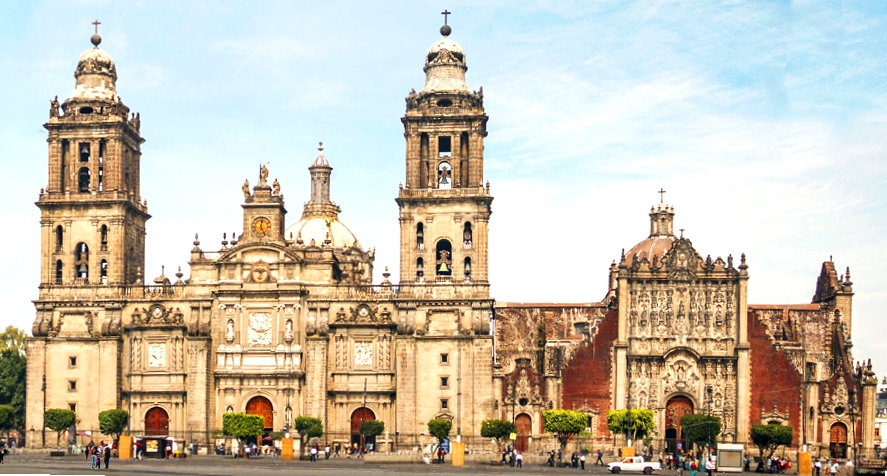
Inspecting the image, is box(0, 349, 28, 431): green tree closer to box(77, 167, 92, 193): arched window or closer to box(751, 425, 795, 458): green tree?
box(77, 167, 92, 193): arched window

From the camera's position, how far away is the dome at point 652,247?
113m

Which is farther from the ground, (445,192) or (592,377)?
(445,192)

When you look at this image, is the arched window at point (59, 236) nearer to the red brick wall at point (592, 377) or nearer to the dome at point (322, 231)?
the dome at point (322, 231)

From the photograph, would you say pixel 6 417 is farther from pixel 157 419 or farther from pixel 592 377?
pixel 592 377

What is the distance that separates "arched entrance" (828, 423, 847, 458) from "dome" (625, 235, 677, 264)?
25.7 m

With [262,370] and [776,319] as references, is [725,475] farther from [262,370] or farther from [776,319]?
[262,370]

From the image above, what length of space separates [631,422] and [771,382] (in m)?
10.3

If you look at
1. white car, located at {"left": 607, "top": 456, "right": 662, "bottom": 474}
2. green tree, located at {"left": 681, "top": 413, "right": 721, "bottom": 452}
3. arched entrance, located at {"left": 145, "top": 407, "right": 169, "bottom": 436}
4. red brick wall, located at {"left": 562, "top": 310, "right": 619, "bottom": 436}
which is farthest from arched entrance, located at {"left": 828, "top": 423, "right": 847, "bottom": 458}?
arched entrance, located at {"left": 145, "top": 407, "right": 169, "bottom": 436}

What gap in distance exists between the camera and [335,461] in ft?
266

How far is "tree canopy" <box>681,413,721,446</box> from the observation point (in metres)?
85.9

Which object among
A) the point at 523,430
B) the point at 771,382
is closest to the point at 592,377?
the point at 523,430

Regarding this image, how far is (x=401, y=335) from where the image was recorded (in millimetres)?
90438

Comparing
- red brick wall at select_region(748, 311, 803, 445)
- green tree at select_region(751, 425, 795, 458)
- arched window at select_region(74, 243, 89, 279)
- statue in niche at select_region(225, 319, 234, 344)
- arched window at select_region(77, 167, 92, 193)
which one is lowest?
Answer: green tree at select_region(751, 425, 795, 458)

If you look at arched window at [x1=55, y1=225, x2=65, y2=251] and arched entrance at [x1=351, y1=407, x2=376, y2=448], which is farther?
arched window at [x1=55, y1=225, x2=65, y2=251]
